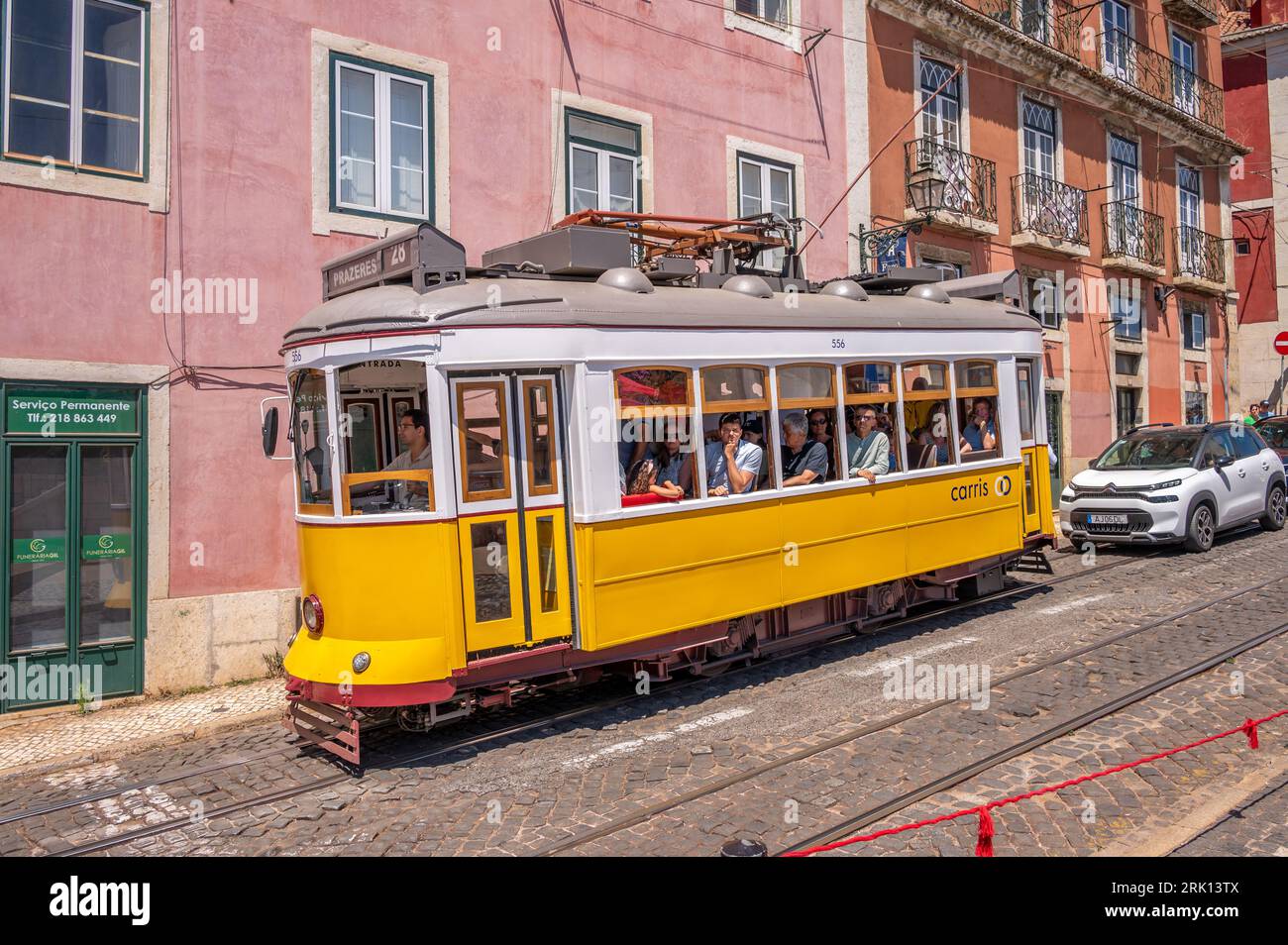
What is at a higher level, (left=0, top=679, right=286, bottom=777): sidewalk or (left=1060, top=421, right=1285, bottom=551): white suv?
(left=1060, top=421, right=1285, bottom=551): white suv

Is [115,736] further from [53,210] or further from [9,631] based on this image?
[53,210]

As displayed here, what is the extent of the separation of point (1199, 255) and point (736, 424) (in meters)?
22.7

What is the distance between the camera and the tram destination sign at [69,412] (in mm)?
8867

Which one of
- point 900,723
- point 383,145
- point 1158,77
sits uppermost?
point 1158,77

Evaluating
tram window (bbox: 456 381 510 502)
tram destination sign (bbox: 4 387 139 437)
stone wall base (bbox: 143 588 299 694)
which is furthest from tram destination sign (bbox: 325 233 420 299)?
stone wall base (bbox: 143 588 299 694)

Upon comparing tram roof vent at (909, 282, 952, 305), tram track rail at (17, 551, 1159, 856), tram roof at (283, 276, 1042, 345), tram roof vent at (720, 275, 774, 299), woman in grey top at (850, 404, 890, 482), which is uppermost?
tram roof vent at (909, 282, 952, 305)

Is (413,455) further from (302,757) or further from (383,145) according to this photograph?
(383,145)

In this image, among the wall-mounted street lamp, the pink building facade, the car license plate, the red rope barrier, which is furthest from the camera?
the wall-mounted street lamp

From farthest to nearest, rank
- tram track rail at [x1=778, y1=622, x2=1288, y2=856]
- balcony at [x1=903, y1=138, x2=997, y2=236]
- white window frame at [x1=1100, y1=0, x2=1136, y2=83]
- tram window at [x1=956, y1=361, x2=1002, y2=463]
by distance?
white window frame at [x1=1100, y1=0, x2=1136, y2=83]
balcony at [x1=903, y1=138, x2=997, y2=236]
tram window at [x1=956, y1=361, x2=1002, y2=463]
tram track rail at [x1=778, y1=622, x2=1288, y2=856]

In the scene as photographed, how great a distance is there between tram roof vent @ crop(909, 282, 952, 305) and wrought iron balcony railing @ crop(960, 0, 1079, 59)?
10.7 meters

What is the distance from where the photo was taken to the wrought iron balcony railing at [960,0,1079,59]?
19375 millimetres

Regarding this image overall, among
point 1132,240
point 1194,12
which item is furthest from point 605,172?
point 1194,12

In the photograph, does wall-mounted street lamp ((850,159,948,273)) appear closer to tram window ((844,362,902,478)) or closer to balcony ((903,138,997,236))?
balcony ((903,138,997,236))

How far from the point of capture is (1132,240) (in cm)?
2309
